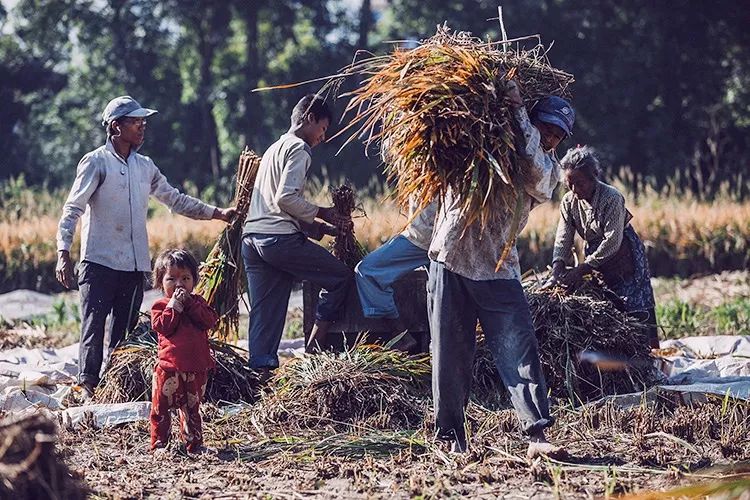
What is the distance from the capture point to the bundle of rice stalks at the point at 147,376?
20.0 feet

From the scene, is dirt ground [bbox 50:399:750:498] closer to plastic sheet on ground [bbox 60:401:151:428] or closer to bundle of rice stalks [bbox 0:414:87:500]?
plastic sheet on ground [bbox 60:401:151:428]

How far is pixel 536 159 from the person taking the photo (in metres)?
4.49

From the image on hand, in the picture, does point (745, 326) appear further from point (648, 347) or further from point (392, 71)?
point (392, 71)

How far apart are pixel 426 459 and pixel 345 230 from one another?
233cm

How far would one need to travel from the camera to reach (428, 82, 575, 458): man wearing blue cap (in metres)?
4.63

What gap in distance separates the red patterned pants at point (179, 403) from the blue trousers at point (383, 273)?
157 centimetres

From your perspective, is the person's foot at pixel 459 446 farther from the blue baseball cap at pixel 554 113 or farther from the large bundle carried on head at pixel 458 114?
the blue baseball cap at pixel 554 113

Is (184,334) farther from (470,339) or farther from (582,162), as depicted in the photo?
(582,162)

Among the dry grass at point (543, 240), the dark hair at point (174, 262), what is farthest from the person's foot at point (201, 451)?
the dry grass at point (543, 240)

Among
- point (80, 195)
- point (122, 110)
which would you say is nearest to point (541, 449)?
point (80, 195)

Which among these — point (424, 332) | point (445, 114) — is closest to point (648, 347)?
point (424, 332)

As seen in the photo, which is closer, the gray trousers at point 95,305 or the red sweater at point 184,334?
the red sweater at point 184,334

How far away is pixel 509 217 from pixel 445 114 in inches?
21.2

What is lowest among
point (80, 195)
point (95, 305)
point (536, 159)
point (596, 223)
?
point (95, 305)
